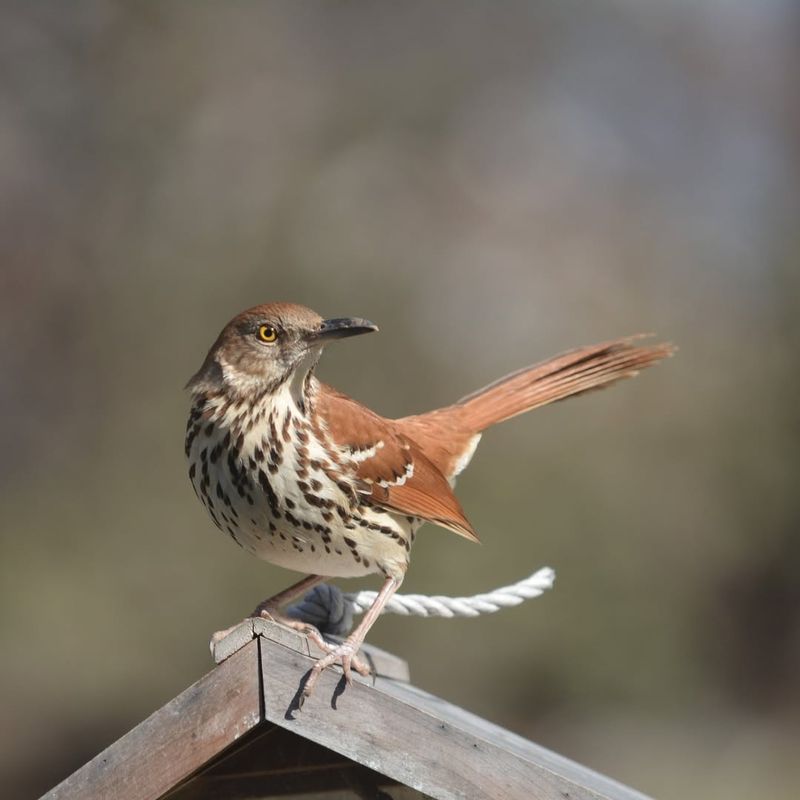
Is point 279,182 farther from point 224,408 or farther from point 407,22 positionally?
point 224,408

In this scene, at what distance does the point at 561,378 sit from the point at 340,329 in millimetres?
1171

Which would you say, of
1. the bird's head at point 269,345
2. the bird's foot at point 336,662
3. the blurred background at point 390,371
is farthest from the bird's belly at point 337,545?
the blurred background at point 390,371

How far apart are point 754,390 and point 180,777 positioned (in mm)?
8772

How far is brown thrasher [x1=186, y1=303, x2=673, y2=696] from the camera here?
3018mm

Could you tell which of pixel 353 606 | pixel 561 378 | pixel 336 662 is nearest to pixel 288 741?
pixel 336 662

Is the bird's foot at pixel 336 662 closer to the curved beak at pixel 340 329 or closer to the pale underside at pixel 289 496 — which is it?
the pale underside at pixel 289 496

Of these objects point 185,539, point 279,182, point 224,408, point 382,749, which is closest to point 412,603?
point 224,408

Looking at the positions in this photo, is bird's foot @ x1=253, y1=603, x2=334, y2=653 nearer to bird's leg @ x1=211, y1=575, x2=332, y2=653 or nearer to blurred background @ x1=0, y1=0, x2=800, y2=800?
bird's leg @ x1=211, y1=575, x2=332, y2=653

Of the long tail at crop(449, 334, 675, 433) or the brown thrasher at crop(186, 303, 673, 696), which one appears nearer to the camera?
the brown thrasher at crop(186, 303, 673, 696)

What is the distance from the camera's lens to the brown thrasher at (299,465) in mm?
3018

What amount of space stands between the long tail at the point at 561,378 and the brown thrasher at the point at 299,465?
61 centimetres

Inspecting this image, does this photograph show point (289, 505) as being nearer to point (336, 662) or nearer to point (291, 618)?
point (291, 618)

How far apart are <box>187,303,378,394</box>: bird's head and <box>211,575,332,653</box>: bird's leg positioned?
490 mm

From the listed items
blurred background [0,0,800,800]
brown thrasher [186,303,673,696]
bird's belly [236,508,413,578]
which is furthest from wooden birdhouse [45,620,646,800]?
blurred background [0,0,800,800]
